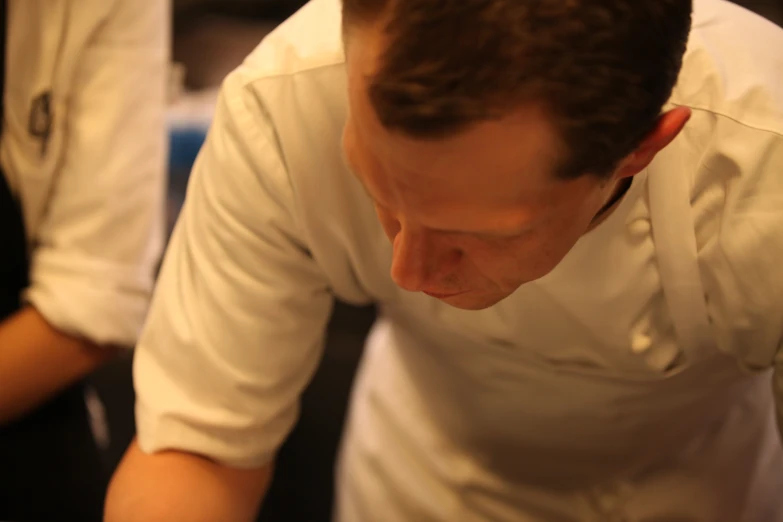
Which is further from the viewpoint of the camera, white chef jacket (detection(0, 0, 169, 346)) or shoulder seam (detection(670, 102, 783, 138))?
white chef jacket (detection(0, 0, 169, 346))

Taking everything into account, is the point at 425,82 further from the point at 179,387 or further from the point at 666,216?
the point at 179,387

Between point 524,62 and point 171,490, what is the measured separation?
0.42 meters

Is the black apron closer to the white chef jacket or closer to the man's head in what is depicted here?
the white chef jacket

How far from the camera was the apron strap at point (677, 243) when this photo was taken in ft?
1.71

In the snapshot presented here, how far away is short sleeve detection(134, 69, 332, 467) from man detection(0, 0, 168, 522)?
0.57 ft

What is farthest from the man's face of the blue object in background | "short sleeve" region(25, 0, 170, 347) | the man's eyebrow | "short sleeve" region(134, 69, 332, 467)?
the blue object in background

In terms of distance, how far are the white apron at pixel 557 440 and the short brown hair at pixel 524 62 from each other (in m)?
0.26

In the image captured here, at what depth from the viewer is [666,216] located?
533mm

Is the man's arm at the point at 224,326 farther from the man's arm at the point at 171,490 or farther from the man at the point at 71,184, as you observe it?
the man at the point at 71,184

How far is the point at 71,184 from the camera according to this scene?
789 mm

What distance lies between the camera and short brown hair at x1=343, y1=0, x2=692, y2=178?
35 centimetres

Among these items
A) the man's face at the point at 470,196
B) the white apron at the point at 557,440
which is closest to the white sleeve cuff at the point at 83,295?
the white apron at the point at 557,440

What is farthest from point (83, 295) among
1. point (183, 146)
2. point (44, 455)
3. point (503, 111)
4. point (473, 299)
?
point (183, 146)

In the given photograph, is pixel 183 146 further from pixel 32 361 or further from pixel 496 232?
pixel 496 232
